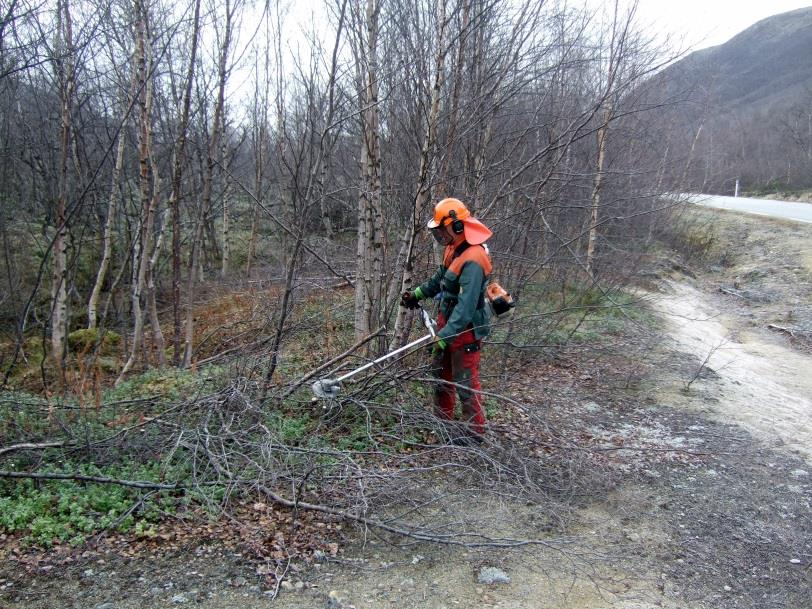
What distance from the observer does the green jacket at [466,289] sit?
181 inches

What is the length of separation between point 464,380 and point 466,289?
2.56 ft

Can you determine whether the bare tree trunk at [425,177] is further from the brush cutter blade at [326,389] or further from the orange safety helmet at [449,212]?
the brush cutter blade at [326,389]

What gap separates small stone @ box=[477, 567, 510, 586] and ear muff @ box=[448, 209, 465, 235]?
2.43 meters

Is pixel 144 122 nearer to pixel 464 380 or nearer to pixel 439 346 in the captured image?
pixel 439 346

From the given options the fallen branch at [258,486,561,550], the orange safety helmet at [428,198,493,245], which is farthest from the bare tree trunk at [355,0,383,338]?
the fallen branch at [258,486,561,550]

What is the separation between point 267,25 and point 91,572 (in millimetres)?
5701

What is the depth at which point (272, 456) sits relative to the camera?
12.9 ft

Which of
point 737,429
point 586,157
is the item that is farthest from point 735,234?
point 737,429

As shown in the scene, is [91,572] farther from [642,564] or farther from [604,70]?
[604,70]

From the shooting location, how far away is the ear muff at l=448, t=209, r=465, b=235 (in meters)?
4.61

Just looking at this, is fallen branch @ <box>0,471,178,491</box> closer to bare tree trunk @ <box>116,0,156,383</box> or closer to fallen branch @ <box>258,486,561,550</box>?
fallen branch @ <box>258,486,561,550</box>

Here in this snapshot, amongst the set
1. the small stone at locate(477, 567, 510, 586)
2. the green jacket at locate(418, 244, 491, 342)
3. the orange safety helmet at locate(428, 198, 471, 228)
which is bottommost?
the small stone at locate(477, 567, 510, 586)

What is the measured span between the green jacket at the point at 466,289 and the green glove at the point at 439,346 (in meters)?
0.04

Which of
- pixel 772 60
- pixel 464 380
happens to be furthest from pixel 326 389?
pixel 772 60
